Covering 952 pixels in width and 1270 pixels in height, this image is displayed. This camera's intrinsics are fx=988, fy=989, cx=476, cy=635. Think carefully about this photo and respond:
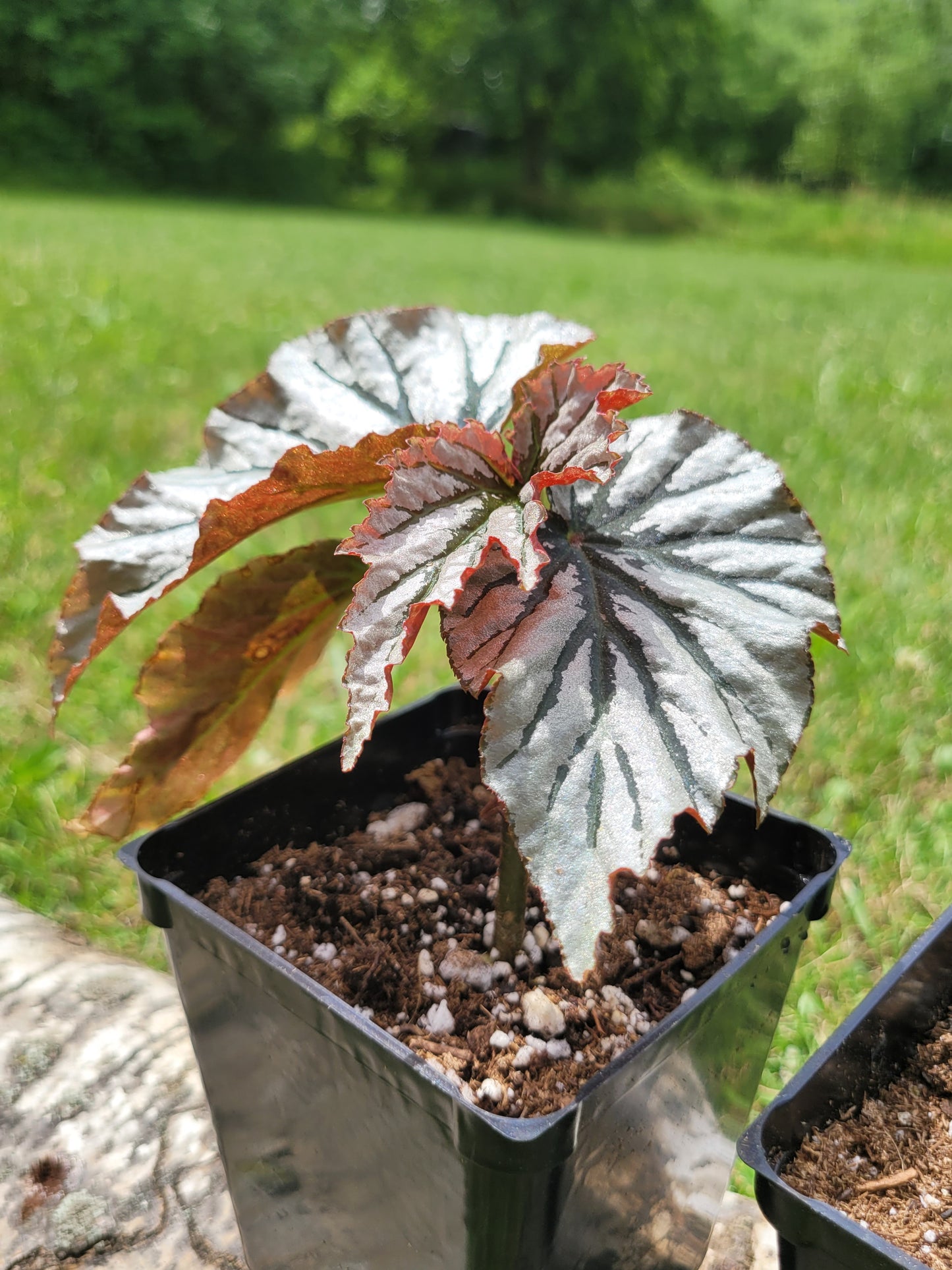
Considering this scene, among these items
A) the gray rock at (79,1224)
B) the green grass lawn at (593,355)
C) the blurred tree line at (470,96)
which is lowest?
the gray rock at (79,1224)

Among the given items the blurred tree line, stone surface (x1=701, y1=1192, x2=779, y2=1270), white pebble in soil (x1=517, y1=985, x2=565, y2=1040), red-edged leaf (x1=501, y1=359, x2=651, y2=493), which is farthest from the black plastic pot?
the blurred tree line

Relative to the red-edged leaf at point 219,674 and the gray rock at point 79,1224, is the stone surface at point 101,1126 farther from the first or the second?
the red-edged leaf at point 219,674

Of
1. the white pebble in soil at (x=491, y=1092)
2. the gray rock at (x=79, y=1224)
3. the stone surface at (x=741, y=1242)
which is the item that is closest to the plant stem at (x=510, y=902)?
the white pebble in soil at (x=491, y=1092)

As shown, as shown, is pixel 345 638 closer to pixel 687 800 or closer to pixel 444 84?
pixel 687 800

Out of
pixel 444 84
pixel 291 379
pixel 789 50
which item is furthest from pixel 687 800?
pixel 789 50

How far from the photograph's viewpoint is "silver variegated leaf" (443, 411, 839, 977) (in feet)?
1.61

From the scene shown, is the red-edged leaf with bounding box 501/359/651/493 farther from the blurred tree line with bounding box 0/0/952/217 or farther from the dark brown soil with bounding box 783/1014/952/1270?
the blurred tree line with bounding box 0/0/952/217

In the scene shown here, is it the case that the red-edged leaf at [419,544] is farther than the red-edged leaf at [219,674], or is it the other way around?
the red-edged leaf at [219,674]

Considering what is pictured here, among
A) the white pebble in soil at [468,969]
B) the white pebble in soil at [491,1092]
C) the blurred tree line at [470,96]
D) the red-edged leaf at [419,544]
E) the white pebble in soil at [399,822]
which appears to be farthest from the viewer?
the blurred tree line at [470,96]

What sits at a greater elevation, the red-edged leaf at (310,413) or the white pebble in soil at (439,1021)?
the red-edged leaf at (310,413)

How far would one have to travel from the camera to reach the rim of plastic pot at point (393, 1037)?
52 cm

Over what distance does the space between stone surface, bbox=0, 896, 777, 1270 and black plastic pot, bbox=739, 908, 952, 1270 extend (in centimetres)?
33

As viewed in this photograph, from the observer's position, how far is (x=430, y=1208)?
63 centimetres

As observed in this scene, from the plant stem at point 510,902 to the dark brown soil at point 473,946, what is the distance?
11mm
